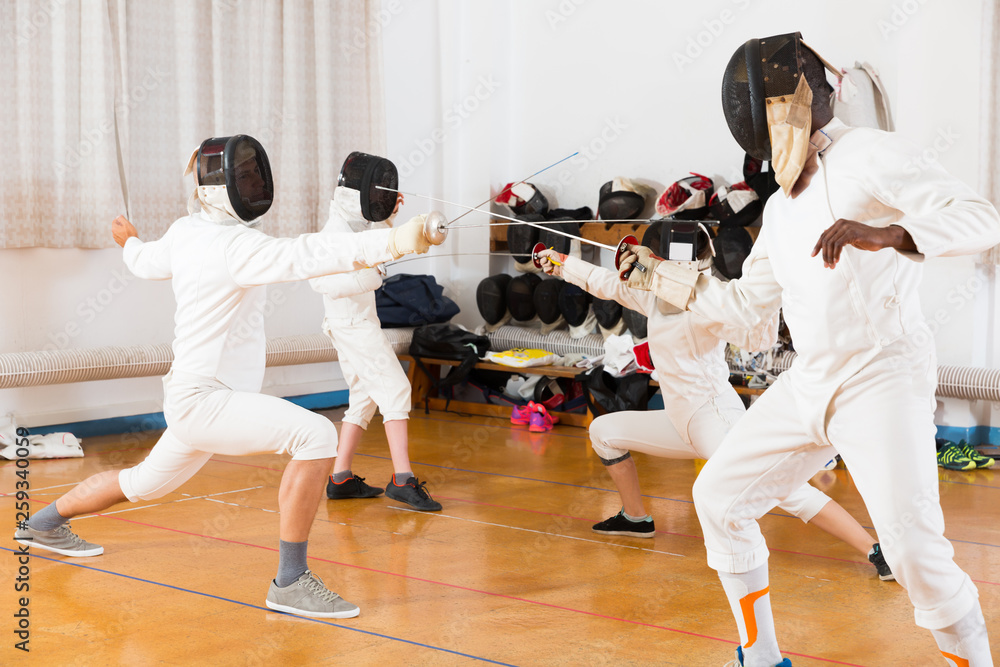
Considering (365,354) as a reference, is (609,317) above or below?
below

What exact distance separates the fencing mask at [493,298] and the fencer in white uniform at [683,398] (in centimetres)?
320

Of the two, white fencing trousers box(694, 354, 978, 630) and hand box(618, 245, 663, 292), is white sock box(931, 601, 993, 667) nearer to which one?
white fencing trousers box(694, 354, 978, 630)

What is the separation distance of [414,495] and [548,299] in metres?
2.61

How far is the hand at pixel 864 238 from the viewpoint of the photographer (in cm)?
156

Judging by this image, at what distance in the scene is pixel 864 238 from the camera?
1.57 m

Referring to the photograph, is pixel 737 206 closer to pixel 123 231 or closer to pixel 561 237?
pixel 561 237

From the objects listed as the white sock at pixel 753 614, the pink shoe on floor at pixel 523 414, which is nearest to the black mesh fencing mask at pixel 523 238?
the pink shoe on floor at pixel 523 414

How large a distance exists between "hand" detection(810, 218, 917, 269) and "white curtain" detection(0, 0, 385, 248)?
4639 mm

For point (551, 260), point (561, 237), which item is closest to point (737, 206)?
point (561, 237)

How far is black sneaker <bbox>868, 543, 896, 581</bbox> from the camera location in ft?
9.50

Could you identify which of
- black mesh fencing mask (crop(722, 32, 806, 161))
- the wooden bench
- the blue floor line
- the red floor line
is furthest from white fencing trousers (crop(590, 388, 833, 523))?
the wooden bench

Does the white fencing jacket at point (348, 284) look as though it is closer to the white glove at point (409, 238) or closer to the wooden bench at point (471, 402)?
the white glove at point (409, 238)

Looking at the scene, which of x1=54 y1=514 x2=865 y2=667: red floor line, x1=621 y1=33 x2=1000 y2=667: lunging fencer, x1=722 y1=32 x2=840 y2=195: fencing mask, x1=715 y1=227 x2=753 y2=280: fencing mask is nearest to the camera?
x1=621 y1=33 x2=1000 y2=667: lunging fencer

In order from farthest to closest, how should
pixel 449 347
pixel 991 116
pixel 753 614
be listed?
pixel 449 347
pixel 991 116
pixel 753 614
